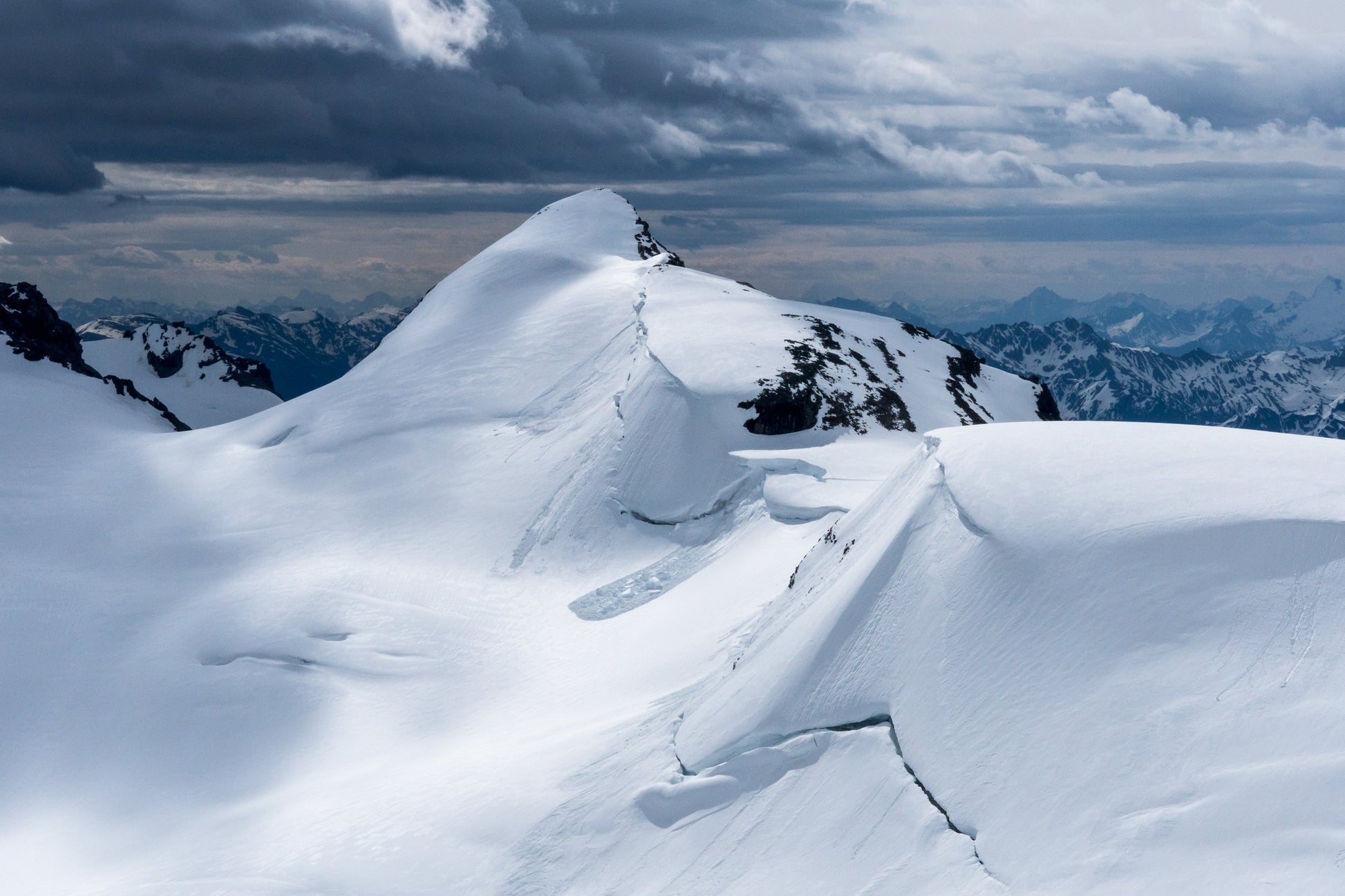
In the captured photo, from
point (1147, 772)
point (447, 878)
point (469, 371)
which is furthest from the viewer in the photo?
point (469, 371)

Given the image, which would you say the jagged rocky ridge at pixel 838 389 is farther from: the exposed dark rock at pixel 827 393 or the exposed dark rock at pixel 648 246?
the exposed dark rock at pixel 648 246

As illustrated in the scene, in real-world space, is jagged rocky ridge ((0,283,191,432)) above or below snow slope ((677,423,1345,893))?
below

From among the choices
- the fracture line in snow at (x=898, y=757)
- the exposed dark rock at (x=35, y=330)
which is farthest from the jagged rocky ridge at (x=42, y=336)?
the fracture line in snow at (x=898, y=757)

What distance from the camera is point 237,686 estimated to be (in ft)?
130

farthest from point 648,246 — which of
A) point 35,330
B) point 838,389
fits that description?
point 35,330

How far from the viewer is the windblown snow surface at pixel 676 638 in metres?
17.7

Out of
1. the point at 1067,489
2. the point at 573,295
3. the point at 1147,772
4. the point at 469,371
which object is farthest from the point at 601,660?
the point at 573,295

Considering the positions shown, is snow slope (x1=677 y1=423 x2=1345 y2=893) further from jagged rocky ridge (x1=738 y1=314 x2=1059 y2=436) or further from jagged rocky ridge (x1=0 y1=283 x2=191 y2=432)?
jagged rocky ridge (x1=0 y1=283 x2=191 y2=432)

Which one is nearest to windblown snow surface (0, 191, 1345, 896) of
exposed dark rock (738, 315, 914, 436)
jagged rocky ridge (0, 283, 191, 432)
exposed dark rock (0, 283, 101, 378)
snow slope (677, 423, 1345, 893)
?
snow slope (677, 423, 1345, 893)

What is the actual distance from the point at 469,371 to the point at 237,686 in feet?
111

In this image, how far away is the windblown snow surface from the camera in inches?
698

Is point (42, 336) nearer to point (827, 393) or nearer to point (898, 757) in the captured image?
point (827, 393)

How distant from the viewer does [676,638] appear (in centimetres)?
3572

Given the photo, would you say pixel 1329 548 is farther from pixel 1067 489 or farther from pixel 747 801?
pixel 747 801
